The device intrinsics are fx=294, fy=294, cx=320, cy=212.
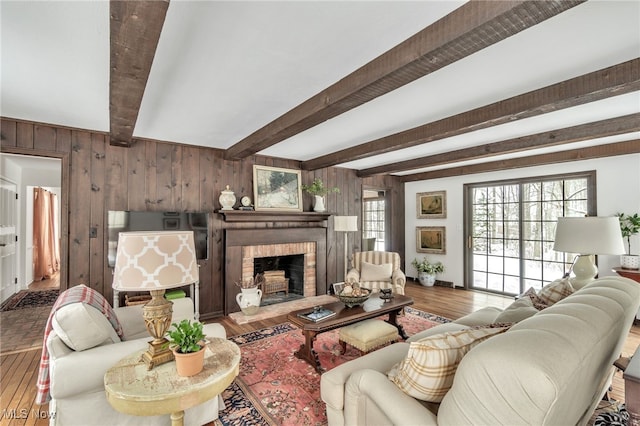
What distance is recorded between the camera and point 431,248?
6270 millimetres

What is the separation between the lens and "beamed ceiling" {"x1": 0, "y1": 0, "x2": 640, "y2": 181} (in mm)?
1399

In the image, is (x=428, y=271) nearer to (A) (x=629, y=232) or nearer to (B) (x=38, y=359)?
(A) (x=629, y=232)

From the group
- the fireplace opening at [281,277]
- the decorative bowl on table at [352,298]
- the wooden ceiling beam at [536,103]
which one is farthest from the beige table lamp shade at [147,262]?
the fireplace opening at [281,277]

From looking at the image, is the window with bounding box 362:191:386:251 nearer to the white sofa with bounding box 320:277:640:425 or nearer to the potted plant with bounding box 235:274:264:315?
the potted plant with bounding box 235:274:264:315

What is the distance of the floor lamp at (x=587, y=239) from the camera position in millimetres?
2408

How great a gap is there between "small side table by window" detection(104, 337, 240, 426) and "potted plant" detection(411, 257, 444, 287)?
5144 millimetres

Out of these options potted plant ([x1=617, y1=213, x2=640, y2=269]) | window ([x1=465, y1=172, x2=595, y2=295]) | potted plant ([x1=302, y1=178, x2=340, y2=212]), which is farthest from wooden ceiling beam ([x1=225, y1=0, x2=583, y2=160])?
window ([x1=465, y1=172, x2=595, y2=295])

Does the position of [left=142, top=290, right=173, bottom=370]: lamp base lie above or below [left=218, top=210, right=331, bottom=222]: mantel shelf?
below

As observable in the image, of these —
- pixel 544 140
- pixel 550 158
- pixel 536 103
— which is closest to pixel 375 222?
pixel 550 158

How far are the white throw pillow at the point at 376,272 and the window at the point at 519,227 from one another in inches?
86.6

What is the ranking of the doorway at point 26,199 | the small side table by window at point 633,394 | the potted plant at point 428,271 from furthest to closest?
1. the potted plant at point 428,271
2. the doorway at point 26,199
3. the small side table by window at point 633,394

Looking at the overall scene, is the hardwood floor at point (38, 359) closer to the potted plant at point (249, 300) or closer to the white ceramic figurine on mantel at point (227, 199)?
the potted plant at point (249, 300)

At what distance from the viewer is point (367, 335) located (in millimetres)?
2666

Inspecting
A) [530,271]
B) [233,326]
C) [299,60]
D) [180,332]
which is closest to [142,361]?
[180,332]
